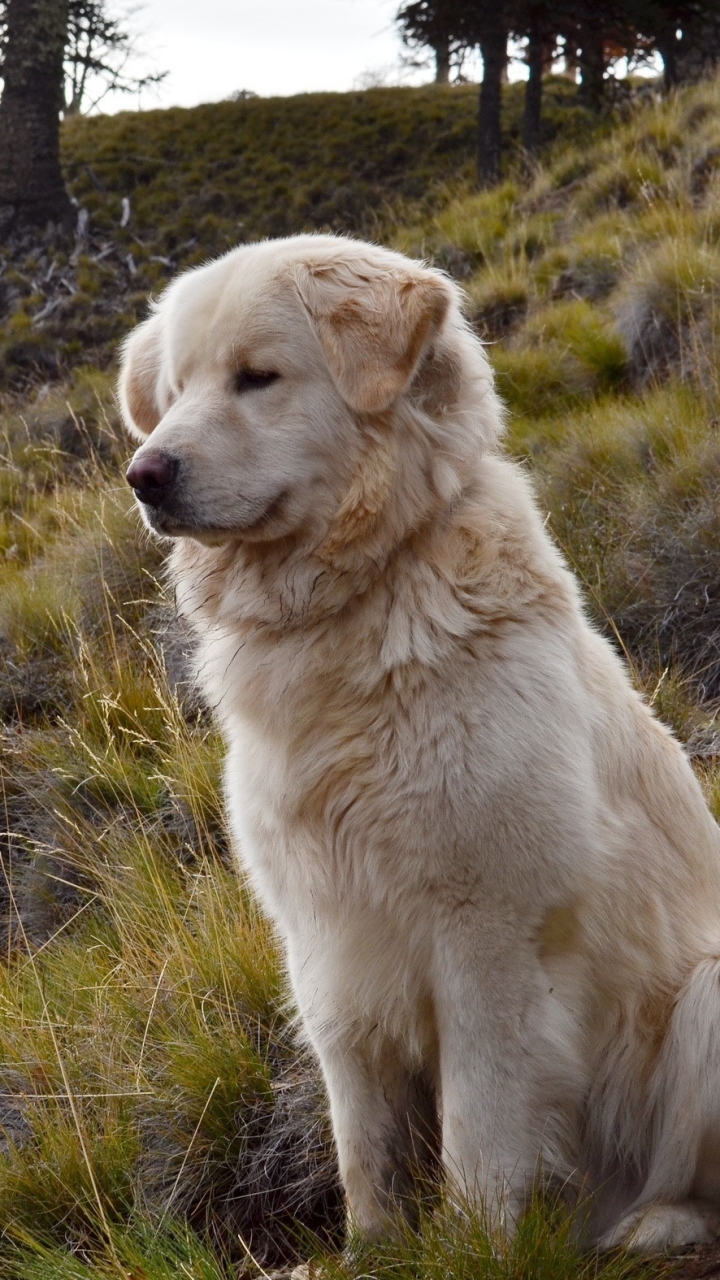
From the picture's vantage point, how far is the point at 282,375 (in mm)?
2301

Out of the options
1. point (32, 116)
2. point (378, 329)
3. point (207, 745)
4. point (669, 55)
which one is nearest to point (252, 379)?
point (378, 329)

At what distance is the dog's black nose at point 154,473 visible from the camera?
2.16 meters

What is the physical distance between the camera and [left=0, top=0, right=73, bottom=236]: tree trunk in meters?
14.0

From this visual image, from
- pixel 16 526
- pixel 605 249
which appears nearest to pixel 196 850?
pixel 16 526

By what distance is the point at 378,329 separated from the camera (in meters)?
2.23

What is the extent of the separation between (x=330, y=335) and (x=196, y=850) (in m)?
2.31

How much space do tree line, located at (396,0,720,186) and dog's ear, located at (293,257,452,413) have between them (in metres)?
12.6

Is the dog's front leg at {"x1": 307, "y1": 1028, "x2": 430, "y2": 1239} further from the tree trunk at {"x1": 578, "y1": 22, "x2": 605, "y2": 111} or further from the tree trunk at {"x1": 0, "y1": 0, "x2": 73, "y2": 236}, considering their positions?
the tree trunk at {"x1": 0, "y1": 0, "x2": 73, "y2": 236}

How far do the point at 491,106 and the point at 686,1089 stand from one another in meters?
14.3

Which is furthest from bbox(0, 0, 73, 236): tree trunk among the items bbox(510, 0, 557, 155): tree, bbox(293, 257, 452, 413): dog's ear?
bbox(293, 257, 452, 413): dog's ear

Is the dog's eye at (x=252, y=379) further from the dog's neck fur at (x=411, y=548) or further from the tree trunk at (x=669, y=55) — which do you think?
the tree trunk at (x=669, y=55)

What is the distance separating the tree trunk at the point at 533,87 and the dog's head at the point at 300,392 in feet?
42.1

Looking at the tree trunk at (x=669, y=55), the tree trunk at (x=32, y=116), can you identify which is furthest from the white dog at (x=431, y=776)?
the tree trunk at (x=32, y=116)

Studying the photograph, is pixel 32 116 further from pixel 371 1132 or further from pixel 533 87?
pixel 371 1132
